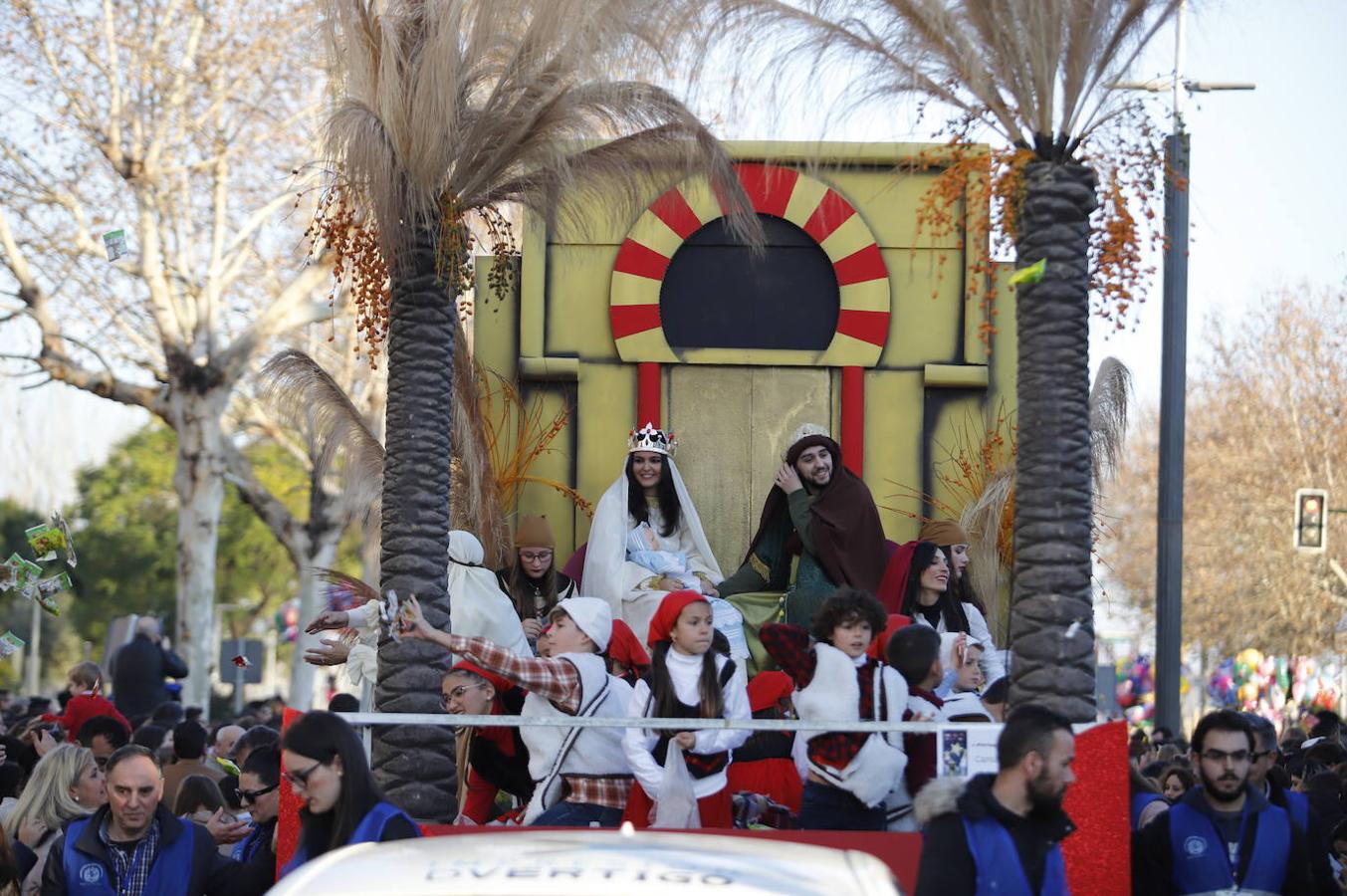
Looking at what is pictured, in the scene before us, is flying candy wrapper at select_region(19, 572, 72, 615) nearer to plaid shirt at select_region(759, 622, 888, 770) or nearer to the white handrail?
the white handrail

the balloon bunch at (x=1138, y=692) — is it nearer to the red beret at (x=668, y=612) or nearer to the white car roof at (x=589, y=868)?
the red beret at (x=668, y=612)

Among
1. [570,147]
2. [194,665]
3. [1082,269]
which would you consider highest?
[570,147]

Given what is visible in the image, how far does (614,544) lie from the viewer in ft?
39.1

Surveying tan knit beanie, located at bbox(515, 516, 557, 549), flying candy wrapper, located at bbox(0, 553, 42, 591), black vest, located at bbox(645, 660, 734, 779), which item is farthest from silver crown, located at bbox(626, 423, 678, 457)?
black vest, located at bbox(645, 660, 734, 779)

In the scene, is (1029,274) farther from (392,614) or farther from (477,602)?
(477,602)

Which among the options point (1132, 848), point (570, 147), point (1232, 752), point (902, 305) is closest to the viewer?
point (1232, 752)

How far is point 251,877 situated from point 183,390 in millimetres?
19172

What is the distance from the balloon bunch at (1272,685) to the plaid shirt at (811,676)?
72.3 feet

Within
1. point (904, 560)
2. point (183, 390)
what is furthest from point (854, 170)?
point (183, 390)

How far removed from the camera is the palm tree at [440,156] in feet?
30.1

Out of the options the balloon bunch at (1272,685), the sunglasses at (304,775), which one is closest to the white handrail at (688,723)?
the sunglasses at (304,775)

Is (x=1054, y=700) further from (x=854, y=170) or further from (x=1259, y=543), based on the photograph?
(x=1259, y=543)

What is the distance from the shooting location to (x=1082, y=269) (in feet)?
27.6

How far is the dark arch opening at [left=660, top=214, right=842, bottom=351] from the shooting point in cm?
1368
